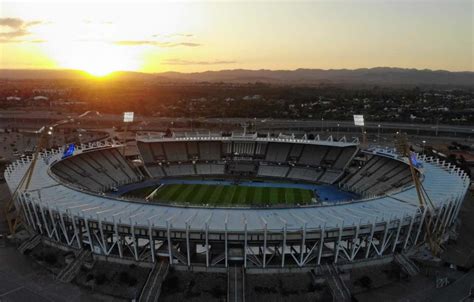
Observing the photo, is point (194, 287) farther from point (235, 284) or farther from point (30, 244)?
point (30, 244)

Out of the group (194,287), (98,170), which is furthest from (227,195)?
(194,287)

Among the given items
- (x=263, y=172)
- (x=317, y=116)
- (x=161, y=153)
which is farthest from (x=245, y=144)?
(x=317, y=116)

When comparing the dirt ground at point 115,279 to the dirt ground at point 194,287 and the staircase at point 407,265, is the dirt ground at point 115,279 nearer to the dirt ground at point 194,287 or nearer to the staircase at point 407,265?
the dirt ground at point 194,287

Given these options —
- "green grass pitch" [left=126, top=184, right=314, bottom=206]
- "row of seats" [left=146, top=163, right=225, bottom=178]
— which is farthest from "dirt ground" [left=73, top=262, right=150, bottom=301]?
"row of seats" [left=146, top=163, right=225, bottom=178]

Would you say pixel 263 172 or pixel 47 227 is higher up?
pixel 47 227

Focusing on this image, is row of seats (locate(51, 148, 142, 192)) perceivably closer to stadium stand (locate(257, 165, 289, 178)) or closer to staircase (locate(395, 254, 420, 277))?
stadium stand (locate(257, 165, 289, 178))

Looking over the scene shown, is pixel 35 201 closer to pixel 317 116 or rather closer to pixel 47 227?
pixel 47 227
